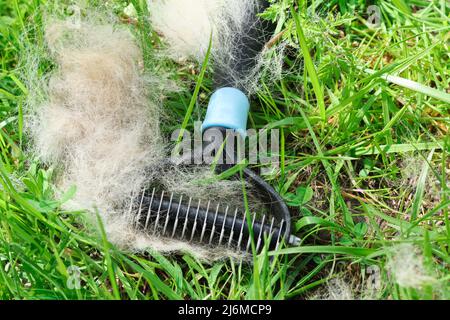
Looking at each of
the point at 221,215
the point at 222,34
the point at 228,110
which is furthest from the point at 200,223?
the point at 222,34

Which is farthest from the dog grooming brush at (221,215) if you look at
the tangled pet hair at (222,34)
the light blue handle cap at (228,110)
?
the tangled pet hair at (222,34)

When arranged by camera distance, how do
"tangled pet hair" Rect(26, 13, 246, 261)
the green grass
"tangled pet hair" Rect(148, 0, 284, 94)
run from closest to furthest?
the green grass
"tangled pet hair" Rect(26, 13, 246, 261)
"tangled pet hair" Rect(148, 0, 284, 94)

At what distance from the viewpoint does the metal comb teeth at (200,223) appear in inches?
59.8

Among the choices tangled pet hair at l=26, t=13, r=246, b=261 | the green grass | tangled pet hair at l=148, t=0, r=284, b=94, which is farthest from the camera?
tangled pet hair at l=148, t=0, r=284, b=94

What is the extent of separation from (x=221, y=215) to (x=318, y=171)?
378 millimetres

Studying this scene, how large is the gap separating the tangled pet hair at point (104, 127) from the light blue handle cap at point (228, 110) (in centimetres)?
17

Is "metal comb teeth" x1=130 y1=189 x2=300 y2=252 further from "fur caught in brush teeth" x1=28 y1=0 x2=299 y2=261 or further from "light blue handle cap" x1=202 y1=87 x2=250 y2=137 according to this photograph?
"light blue handle cap" x1=202 y1=87 x2=250 y2=137

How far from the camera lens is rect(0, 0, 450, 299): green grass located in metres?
1.47

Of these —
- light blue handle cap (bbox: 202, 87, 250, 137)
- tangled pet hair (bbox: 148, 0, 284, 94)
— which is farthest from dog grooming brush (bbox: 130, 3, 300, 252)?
tangled pet hair (bbox: 148, 0, 284, 94)

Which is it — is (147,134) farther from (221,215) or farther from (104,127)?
(221,215)

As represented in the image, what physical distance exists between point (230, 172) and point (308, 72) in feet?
1.40

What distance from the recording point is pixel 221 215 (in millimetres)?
1551

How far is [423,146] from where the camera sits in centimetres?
170

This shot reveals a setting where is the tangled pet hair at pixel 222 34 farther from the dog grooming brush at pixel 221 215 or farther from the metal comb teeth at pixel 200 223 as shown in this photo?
the metal comb teeth at pixel 200 223
